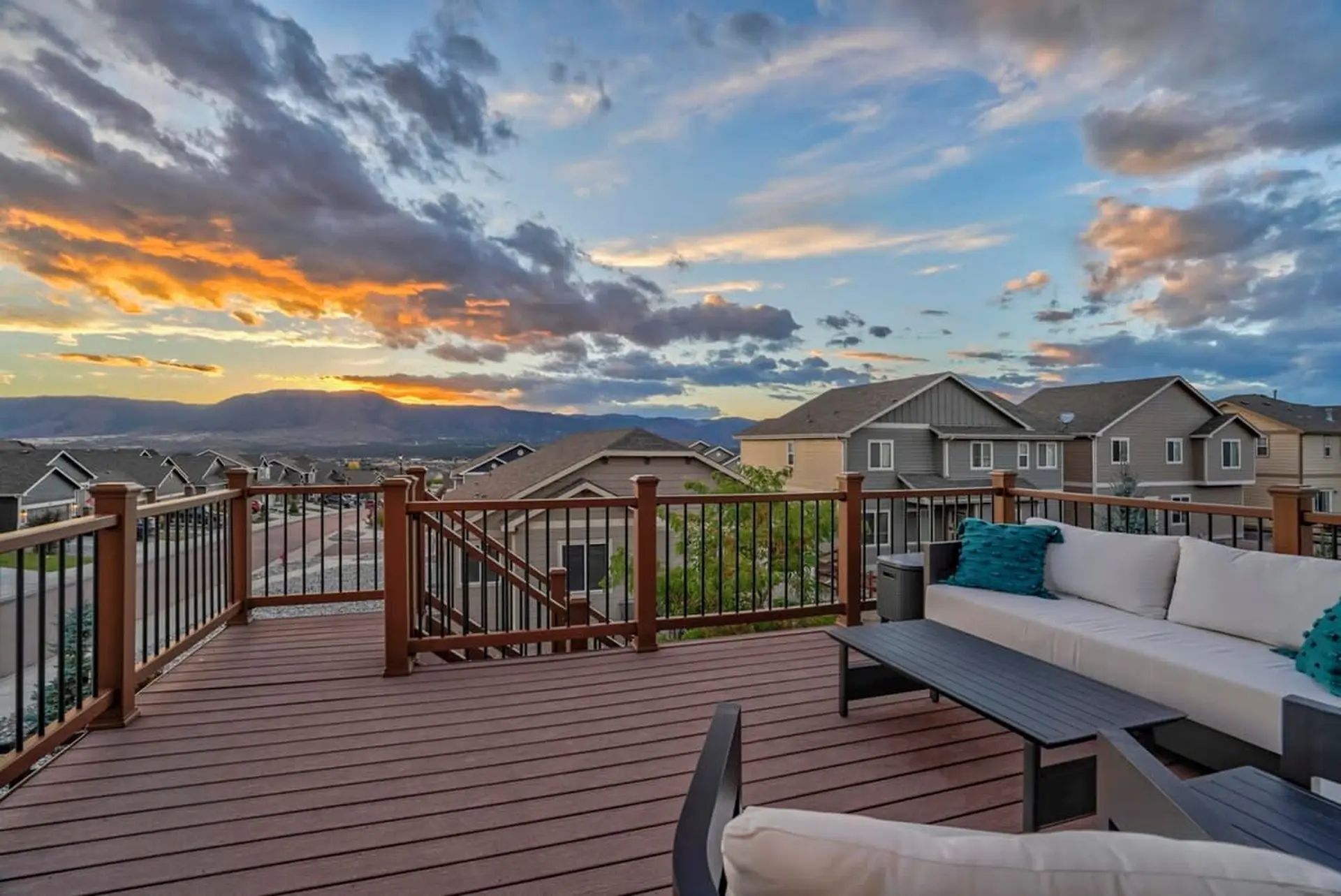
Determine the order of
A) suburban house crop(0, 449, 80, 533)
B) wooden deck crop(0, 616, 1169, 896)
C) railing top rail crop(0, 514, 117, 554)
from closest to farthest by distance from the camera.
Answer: wooden deck crop(0, 616, 1169, 896) < railing top rail crop(0, 514, 117, 554) < suburban house crop(0, 449, 80, 533)

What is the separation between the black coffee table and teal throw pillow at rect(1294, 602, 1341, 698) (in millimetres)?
578

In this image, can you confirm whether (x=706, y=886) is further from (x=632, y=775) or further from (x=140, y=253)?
(x=140, y=253)

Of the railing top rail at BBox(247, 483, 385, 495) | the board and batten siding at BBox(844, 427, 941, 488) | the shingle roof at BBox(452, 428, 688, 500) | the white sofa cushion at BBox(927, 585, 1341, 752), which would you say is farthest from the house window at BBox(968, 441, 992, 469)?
the railing top rail at BBox(247, 483, 385, 495)

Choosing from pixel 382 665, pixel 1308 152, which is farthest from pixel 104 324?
pixel 1308 152

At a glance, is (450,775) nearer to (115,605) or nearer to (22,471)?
(115,605)

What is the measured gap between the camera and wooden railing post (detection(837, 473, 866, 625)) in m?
4.65

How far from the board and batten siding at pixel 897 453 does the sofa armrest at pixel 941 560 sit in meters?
11.3

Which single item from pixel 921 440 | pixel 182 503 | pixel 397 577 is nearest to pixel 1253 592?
pixel 397 577

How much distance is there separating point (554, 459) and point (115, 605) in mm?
10619

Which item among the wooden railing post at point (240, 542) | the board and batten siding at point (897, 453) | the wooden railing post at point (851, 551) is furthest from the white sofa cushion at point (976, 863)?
the board and batten siding at point (897, 453)

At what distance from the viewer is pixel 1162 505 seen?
3.87 m

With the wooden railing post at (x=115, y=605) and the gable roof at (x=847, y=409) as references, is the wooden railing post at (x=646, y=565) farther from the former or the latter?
the gable roof at (x=847, y=409)

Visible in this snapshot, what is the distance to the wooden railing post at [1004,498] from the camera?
4.93 metres

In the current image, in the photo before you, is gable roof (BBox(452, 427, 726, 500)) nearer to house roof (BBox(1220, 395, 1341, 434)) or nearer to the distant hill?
the distant hill
